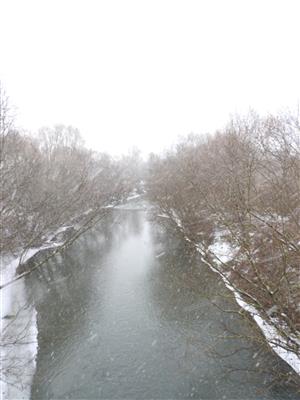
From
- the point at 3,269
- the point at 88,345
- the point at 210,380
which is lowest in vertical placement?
the point at 210,380

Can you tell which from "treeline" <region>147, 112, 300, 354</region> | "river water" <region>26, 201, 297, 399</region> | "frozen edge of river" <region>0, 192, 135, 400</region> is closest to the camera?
"treeline" <region>147, 112, 300, 354</region>

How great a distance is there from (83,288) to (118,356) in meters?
5.78

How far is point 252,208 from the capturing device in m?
6.06

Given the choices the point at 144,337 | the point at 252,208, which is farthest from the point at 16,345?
the point at 252,208

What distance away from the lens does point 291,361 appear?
26.8 feet

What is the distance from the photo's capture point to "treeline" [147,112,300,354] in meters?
5.42

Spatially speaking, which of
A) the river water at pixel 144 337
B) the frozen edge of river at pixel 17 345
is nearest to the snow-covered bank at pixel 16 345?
the frozen edge of river at pixel 17 345

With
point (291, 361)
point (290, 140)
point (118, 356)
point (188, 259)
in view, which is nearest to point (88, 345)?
point (118, 356)

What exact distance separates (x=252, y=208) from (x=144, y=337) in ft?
22.1

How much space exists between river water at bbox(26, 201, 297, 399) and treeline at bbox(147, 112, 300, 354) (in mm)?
949

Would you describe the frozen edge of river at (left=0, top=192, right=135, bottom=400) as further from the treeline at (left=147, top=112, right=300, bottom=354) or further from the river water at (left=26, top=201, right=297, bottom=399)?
the treeline at (left=147, top=112, right=300, bottom=354)

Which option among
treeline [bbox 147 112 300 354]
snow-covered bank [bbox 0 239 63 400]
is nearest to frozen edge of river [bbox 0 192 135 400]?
snow-covered bank [bbox 0 239 63 400]

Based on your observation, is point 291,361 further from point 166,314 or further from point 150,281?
point 150,281

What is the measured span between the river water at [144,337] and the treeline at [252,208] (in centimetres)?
95
